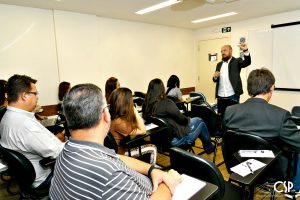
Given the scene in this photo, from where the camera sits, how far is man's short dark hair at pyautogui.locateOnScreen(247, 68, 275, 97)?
1779 mm

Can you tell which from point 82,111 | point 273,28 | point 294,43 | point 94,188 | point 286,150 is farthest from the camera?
point 273,28

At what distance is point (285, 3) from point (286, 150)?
4.02m

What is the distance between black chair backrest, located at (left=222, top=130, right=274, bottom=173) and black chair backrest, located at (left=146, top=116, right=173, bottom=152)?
0.78 metres

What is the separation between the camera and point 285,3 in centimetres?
440

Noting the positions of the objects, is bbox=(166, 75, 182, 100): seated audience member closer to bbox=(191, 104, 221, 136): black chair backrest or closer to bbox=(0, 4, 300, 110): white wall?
bbox=(191, 104, 221, 136): black chair backrest

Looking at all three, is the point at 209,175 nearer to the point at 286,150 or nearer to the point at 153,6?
the point at 286,150

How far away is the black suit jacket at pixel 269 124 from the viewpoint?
5.17ft

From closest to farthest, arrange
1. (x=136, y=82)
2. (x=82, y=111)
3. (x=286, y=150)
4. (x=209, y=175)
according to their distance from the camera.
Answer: (x=82, y=111)
(x=209, y=175)
(x=286, y=150)
(x=136, y=82)

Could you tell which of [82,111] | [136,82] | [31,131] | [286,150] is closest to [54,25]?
[136,82]

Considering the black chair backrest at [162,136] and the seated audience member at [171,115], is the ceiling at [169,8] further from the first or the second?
the black chair backrest at [162,136]

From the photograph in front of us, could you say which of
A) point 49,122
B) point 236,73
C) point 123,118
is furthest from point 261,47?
point 49,122

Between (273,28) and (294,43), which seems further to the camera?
(273,28)

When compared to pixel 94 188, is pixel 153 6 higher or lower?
higher

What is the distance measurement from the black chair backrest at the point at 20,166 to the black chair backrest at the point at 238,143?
5.09ft
